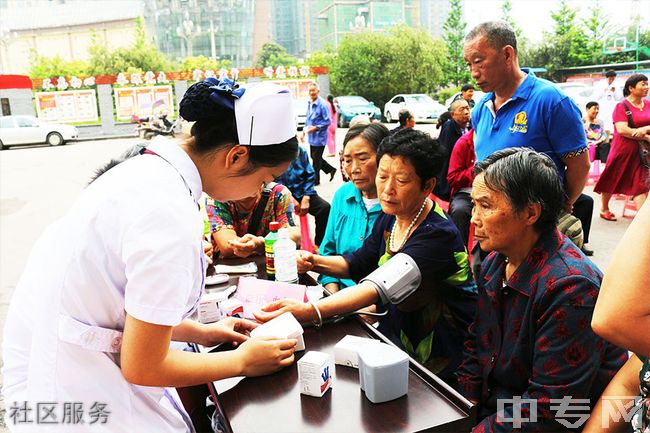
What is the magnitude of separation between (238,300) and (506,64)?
1.95 metres

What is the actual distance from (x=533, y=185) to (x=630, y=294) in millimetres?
721

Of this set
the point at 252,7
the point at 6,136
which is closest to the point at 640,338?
the point at 6,136

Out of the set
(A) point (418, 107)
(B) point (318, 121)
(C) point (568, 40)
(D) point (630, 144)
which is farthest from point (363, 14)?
(D) point (630, 144)

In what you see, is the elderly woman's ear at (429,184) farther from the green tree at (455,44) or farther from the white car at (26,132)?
the green tree at (455,44)

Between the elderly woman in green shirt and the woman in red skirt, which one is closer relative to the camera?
the elderly woman in green shirt

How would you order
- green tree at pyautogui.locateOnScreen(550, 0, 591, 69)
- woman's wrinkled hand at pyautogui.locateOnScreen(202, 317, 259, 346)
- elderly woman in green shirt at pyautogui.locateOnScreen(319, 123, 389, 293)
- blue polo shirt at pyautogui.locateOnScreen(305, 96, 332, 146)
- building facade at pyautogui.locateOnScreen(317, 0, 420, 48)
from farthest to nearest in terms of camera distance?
1. building facade at pyautogui.locateOnScreen(317, 0, 420, 48)
2. green tree at pyautogui.locateOnScreen(550, 0, 591, 69)
3. blue polo shirt at pyautogui.locateOnScreen(305, 96, 332, 146)
4. elderly woman in green shirt at pyautogui.locateOnScreen(319, 123, 389, 293)
5. woman's wrinkled hand at pyautogui.locateOnScreen(202, 317, 259, 346)

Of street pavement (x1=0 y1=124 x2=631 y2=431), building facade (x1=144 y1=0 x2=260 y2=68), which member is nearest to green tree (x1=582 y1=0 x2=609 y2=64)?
street pavement (x1=0 y1=124 x2=631 y2=431)

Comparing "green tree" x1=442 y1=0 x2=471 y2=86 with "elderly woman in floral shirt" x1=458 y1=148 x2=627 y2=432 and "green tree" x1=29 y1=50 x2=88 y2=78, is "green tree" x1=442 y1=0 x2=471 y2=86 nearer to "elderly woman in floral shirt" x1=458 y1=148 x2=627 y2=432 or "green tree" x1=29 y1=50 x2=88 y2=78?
"green tree" x1=29 y1=50 x2=88 y2=78

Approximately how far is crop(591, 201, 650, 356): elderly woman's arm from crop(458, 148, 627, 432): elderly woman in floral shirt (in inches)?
19.9

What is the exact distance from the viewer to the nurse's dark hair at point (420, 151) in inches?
75.3

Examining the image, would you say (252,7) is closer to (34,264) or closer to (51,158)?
(51,158)

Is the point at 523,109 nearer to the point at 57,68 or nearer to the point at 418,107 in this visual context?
the point at 418,107

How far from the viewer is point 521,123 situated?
266 centimetres

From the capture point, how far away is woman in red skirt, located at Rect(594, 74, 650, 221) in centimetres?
506
